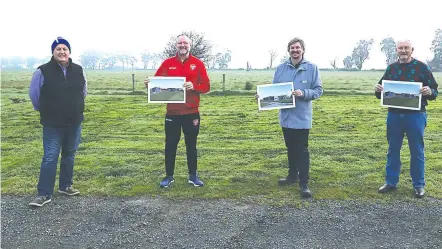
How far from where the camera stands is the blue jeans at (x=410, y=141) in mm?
4945

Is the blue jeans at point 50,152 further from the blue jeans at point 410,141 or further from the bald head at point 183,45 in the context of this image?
the blue jeans at point 410,141

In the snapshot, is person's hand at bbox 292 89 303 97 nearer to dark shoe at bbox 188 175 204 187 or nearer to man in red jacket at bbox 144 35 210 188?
man in red jacket at bbox 144 35 210 188

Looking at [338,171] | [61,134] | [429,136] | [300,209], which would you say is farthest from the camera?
[429,136]

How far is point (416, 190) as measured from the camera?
5.04 m

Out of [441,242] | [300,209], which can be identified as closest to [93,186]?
[300,209]

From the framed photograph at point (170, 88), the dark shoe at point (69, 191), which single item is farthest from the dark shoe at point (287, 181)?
the dark shoe at point (69, 191)

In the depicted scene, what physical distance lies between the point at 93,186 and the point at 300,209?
2.77 m

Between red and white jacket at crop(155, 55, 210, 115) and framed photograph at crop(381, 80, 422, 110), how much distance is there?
7.43 ft

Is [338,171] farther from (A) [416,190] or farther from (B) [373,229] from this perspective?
(B) [373,229]

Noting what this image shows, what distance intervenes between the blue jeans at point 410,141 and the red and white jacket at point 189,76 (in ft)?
8.01

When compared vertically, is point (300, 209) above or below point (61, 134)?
below

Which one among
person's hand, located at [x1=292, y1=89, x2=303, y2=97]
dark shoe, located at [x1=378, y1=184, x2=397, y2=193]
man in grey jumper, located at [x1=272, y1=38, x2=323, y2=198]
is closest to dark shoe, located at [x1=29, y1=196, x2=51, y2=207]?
man in grey jumper, located at [x1=272, y1=38, x2=323, y2=198]

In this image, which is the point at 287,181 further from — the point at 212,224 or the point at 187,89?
the point at 187,89

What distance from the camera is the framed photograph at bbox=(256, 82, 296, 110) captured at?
16.2 ft
